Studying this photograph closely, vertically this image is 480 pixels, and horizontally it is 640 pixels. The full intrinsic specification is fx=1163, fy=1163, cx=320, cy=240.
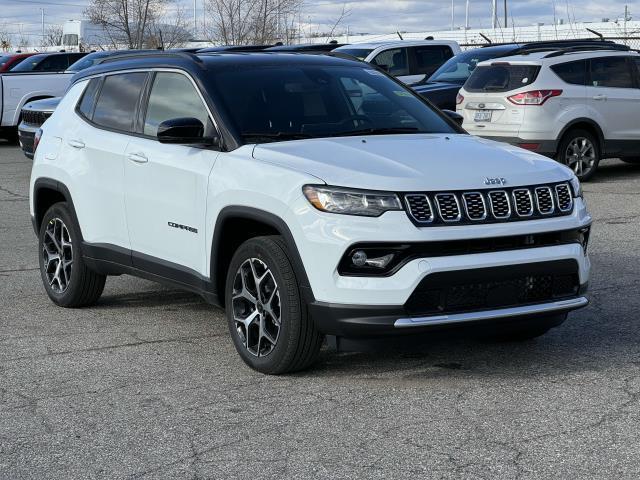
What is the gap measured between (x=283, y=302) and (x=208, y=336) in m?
1.42

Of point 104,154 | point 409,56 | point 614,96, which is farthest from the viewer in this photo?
point 409,56

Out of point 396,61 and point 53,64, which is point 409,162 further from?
point 53,64

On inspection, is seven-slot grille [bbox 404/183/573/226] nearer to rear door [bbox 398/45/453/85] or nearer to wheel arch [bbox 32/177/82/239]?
wheel arch [bbox 32/177/82/239]

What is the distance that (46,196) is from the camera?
838cm

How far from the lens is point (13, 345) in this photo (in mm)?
6992

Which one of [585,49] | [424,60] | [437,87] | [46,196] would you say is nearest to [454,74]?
[437,87]

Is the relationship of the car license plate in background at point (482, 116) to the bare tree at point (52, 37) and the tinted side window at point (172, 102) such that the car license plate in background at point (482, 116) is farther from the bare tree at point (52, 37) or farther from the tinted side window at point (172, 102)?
the bare tree at point (52, 37)

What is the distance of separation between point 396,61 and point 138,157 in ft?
50.6

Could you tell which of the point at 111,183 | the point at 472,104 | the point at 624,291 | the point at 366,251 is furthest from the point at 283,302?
the point at 472,104

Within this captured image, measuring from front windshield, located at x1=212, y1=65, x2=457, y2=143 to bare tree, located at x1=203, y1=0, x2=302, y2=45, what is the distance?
3081 centimetres

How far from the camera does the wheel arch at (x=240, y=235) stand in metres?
5.74

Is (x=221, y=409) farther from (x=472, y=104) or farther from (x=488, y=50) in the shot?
(x=488, y=50)

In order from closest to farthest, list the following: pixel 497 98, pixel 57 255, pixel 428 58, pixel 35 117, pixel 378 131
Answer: pixel 378 131 < pixel 57 255 < pixel 497 98 < pixel 35 117 < pixel 428 58

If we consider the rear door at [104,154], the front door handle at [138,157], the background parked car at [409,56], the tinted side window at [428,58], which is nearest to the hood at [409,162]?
the front door handle at [138,157]
